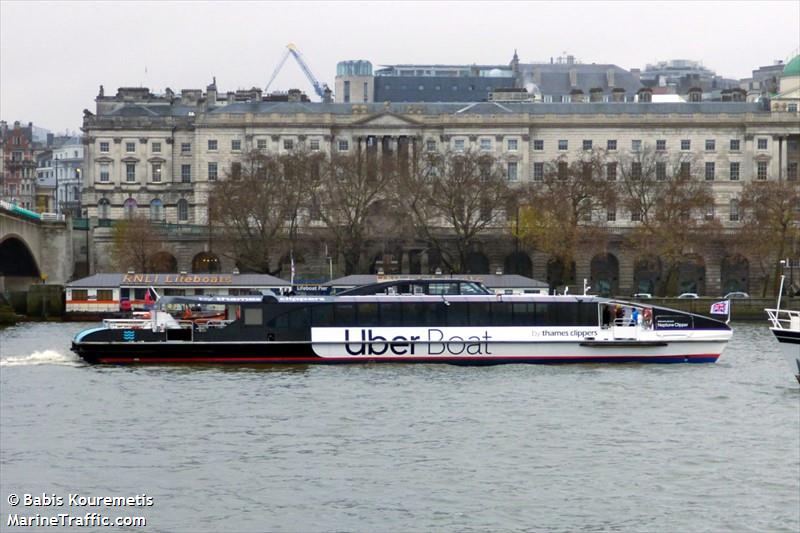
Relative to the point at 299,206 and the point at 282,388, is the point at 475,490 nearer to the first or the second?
the point at 282,388

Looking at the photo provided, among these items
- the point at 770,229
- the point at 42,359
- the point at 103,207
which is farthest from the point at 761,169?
the point at 42,359

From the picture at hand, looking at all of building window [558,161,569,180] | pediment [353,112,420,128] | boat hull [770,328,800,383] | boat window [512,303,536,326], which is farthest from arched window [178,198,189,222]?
boat hull [770,328,800,383]

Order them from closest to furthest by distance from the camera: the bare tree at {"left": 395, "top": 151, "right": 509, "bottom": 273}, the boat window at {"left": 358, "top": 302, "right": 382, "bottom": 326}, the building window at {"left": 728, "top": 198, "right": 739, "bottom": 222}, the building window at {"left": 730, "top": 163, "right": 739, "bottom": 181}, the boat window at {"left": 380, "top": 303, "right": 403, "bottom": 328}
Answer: the boat window at {"left": 380, "top": 303, "right": 403, "bottom": 328} < the boat window at {"left": 358, "top": 302, "right": 382, "bottom": 326} < the bare tree at {"left": 395, "top": 151, "right": 509, "bottom": 273} < the building window at {"left": 728, "top": 198, "right": 739, "bottom": 222} < the building window at {"left": 730, "top": 163, "right": 739, "bottom": 181}

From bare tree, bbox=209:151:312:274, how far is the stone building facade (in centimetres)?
1822

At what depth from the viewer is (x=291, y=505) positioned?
127 feet

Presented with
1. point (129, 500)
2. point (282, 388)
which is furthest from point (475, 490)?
point (282, 388)

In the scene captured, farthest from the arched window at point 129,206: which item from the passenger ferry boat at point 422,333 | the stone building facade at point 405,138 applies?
the passenger ferry boat at point 422,333

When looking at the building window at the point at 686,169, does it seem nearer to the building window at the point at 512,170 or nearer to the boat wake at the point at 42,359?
the building window at the point at 512,170

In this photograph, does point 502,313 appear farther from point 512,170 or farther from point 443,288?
point 512,170

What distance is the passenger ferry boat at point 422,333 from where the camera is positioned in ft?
213

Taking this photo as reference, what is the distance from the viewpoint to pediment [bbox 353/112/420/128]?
15150 cm

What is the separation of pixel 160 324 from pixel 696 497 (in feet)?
97.7

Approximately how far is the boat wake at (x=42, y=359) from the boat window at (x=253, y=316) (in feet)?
21.0

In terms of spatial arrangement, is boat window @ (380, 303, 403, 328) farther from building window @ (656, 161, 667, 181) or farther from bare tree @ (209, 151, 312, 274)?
building window @ (656, 161, 667, 181)
